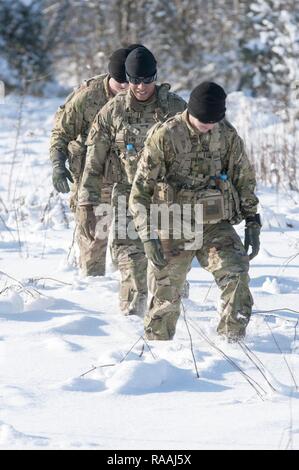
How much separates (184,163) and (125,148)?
1.11 m

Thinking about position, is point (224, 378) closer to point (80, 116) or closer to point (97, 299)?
point (97, 299)

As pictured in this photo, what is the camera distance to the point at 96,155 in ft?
21.0

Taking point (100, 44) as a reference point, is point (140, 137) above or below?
below

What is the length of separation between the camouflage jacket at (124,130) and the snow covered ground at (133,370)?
2.62ft

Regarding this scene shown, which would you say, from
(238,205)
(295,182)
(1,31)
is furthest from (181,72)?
(238,205)

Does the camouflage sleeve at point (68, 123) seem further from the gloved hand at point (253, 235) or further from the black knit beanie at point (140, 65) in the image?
the gloved hand at point (253, 235)

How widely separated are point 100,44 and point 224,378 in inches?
671

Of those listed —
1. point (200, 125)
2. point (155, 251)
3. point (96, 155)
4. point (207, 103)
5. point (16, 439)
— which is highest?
point (207, 103)

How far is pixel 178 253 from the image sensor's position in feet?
17.8

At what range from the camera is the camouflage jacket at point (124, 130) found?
627 centimetres

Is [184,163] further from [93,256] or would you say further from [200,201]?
[93,256]

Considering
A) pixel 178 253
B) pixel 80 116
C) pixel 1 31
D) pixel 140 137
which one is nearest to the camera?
pixel 178 253

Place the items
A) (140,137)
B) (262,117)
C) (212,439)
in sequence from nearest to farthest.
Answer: (212,439), (140,137), (262,117)

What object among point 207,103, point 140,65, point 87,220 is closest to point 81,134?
point 87,220
